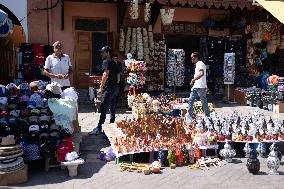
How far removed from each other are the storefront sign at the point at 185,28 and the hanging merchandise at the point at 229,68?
133 cm

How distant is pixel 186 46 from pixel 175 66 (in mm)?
1359

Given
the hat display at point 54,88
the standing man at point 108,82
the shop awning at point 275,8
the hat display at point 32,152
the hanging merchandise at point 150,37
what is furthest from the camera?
the hanging merchandise at point 150,37

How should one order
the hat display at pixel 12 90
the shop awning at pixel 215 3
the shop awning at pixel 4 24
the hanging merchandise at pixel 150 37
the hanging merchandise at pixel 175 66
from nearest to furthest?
the hat display at pixel 12 90, the shop awning at pixel 4 24, the shop awning at pixel 215 3, the hanging merchandise at pixel 150 37, the hanging merchandise at pixel 175 66

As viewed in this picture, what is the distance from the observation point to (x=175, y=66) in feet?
45.8

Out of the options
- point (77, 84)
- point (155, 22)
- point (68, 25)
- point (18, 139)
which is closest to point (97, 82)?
point (77, 84)

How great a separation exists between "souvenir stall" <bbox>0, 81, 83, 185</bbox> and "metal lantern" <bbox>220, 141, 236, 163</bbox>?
2.44 metres

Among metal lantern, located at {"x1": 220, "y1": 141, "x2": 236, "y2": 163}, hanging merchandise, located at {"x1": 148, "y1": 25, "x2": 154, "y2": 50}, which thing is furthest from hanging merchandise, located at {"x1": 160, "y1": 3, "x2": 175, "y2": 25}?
metal lantern, located at {"x1": 220, "y1": 141, "x2": 236, "y2": 163}

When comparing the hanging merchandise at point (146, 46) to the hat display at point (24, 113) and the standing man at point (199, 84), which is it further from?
the hat display at point (24, 113)

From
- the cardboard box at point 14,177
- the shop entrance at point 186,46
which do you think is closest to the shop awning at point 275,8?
the shop entrance at point 186,46

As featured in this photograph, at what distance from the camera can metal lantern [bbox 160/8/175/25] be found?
517 inches

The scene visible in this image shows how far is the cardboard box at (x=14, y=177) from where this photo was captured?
Answer: 5527 mm

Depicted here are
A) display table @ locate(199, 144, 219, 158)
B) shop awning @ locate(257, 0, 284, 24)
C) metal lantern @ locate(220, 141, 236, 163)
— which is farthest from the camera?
shop awning @ locate(257, 0, 284, 24)

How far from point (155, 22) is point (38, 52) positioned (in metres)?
4.26

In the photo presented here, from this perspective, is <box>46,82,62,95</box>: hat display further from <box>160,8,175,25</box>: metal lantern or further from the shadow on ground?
<box>160,8,175,25</box>: metal lantern
